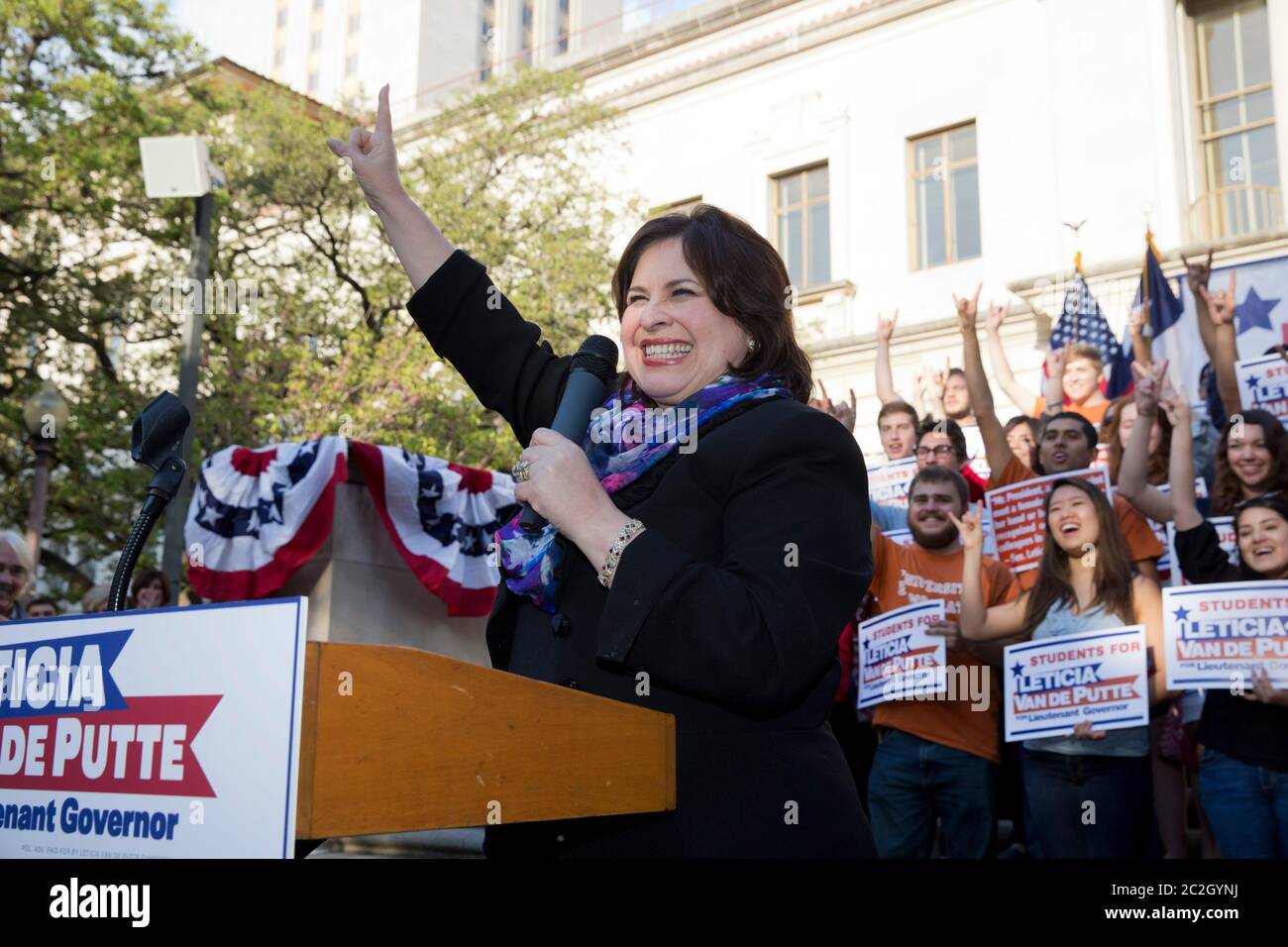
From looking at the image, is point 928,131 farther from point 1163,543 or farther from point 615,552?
point 615,552

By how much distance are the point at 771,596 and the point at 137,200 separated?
18.3 meters

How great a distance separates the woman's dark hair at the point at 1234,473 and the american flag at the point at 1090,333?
4.65m

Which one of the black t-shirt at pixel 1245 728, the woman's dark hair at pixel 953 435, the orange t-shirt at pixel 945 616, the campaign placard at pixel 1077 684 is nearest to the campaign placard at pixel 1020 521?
the orange t-shirt at pixel 945 616

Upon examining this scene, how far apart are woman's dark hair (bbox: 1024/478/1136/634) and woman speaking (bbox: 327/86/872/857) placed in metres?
3.47

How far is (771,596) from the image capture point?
5.86ft

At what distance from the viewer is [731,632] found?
5.70 ft

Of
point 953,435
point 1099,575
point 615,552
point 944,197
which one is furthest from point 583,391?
point 944,197

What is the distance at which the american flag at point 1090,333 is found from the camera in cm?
1040

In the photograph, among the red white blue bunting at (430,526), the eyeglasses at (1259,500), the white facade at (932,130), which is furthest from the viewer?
the white facade at (932,130)

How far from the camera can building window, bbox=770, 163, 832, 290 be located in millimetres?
22562

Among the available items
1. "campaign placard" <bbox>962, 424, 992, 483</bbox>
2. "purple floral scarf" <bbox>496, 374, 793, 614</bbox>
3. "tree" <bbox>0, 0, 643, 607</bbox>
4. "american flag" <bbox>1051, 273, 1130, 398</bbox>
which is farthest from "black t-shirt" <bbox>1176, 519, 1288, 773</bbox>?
"tree" <bbox>0, 0, 643, 607</bbox>

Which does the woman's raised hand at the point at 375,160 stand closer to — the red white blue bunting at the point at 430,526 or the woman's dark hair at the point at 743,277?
the woman's dark hair at the point at 743,277

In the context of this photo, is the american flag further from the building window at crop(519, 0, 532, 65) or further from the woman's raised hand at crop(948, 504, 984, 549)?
the building window at crop(519, 0, 532, 65)
